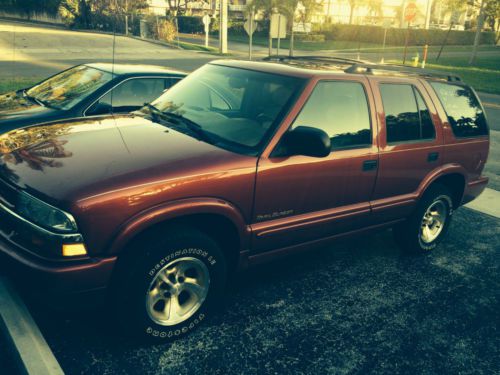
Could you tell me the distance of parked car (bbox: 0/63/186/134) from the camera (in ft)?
18.7

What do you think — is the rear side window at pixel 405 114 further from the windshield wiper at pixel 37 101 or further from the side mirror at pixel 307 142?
the windshield wiper at pixel 37 101

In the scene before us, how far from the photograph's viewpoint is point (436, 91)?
4.68 metres

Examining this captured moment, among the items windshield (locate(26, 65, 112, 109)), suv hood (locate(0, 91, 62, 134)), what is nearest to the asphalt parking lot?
suv hood (locate(0, 91, 62, 134))

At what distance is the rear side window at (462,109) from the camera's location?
4.76 meters

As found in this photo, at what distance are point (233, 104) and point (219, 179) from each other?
3.09 feet

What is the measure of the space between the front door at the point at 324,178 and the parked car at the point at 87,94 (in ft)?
10.1

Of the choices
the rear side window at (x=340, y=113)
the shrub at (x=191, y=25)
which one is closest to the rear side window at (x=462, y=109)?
the rear side window at (x=340, y=113)

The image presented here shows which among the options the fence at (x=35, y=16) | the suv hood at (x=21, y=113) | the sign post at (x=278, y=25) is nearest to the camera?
the suv hood at (x=21, y=113)

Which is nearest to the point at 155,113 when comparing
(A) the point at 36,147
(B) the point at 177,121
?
(B) the point at 177,121

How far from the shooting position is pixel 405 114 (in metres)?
4.36

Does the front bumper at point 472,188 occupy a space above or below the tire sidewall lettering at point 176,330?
above

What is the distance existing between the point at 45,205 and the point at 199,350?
4.42ft

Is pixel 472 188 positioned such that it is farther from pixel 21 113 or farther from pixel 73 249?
pixel 21 113

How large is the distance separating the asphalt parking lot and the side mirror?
1.24 meters
